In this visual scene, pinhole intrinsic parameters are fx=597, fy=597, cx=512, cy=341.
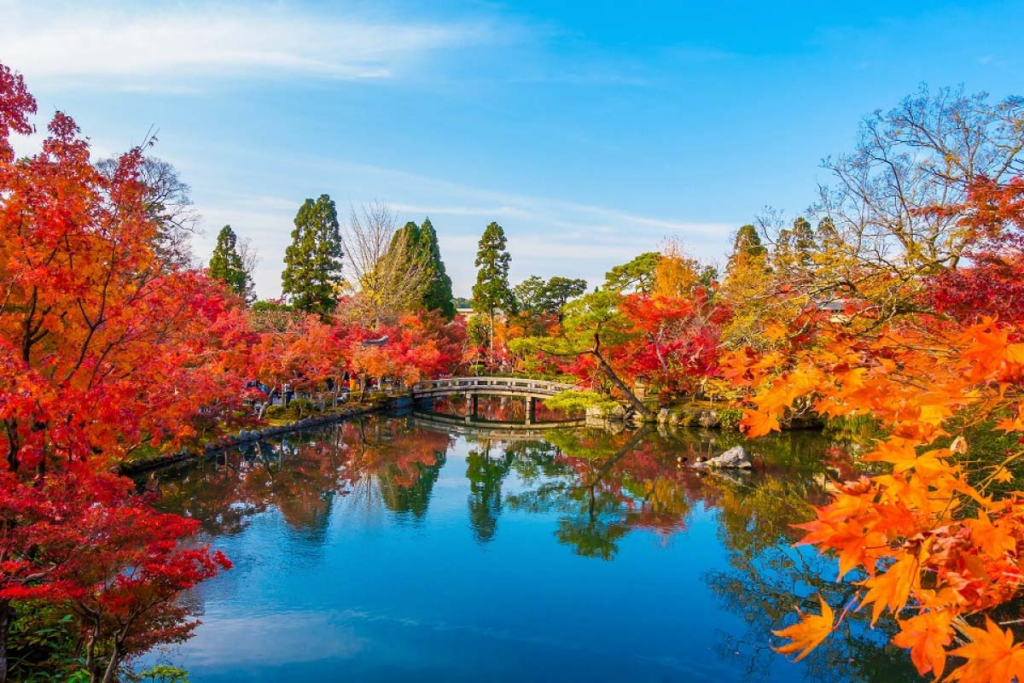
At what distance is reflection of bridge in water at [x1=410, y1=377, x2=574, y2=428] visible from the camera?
75.8ft

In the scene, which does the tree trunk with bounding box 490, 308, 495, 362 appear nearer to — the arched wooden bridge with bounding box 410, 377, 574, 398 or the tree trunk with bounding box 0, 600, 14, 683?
the arched wooden bridge with bounding box 410, 377, 574, 398

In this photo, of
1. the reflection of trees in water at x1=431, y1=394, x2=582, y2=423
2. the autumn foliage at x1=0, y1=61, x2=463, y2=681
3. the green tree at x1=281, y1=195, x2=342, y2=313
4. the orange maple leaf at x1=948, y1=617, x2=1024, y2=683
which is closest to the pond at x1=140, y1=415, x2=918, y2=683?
the autumn foliage at x1=0, y1=61, x2=463, y2=681

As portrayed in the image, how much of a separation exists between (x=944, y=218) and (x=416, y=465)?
11625mm

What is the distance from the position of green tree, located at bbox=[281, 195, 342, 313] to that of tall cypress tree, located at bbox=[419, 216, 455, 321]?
181 inches

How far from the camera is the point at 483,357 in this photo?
105 feet

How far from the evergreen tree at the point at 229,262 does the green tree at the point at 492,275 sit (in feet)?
39.0

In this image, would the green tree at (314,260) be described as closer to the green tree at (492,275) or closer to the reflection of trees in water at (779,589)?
the green tree at (492,275)

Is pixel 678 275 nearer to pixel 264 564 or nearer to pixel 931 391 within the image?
pixel 264 564

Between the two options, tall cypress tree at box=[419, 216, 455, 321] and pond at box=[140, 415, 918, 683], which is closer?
pond at box=[140, 415, 918, 683]

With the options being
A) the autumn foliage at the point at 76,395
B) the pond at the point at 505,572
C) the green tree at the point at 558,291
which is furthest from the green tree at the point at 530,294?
the autumn foliage at the point at 76,395

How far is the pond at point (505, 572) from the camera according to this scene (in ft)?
19.7

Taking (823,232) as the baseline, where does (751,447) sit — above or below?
below

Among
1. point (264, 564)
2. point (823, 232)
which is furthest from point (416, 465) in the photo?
point (823, 232)

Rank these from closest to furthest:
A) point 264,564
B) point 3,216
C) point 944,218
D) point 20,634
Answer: point 3,216, point 20,634, point 944,218, point 264,564
